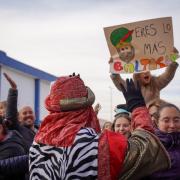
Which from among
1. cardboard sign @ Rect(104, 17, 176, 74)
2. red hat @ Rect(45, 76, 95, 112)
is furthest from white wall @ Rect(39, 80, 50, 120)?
red hat @ Rect(45, 76, 95, 112)

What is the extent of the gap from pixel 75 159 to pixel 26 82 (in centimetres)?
976

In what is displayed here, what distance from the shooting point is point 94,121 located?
9.00 ft

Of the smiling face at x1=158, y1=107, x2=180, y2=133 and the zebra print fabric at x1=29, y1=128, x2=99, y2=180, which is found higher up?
the smiling face at x1=158, y1=107, x2=180, y2=133

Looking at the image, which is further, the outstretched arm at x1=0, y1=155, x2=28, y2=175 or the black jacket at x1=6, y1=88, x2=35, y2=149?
the black jacket at x1=6, y1=88, x2=35, y2=149

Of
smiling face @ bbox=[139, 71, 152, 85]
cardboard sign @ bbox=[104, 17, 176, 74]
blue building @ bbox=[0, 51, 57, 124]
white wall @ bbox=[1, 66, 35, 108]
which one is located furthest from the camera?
white wall @ bbox=[1, 66, 35, 108]

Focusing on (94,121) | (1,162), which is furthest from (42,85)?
(94,121)

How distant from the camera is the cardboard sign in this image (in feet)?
15.2

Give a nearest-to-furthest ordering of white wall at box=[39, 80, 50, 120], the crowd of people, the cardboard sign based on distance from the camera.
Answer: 1. the crowd of people
2. the cardboard sign
3. white wall at box=[39, 80, 50, 120]

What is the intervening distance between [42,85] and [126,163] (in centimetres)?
1073

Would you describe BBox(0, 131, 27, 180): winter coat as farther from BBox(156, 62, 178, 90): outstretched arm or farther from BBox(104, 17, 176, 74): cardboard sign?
BBox(156, 62, 178, 90): outstretched arm

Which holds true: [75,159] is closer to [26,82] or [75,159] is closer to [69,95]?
[69,95]

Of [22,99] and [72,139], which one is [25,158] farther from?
[22,99]

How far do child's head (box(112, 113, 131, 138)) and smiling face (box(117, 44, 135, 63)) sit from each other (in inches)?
23.0

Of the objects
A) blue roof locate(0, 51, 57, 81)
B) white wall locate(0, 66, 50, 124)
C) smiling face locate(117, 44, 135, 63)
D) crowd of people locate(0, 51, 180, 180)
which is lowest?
crowd of people locate(0, 51, 180, 180)
